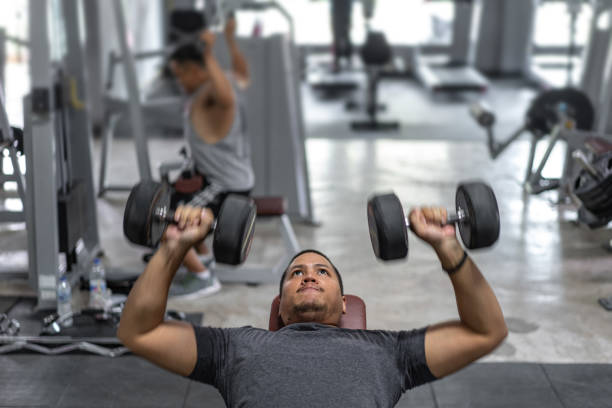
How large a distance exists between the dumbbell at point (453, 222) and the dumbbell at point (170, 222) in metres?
0.32

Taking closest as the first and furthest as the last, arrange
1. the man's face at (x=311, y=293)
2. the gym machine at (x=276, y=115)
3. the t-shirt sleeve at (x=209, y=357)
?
1. the t-shirt sleeve at (x=209, y=357)
2. the man's face at (x=311, y=293)
3. the gym machine at (x=276, y=115)

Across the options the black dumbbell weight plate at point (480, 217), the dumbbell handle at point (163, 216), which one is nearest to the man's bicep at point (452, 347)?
the black dumbbell weight plate at point (480, 217)

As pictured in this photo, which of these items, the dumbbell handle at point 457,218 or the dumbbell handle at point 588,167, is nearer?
the dumbbell handle at point 457,218

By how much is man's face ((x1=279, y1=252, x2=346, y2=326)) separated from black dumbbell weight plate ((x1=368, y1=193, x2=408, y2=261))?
271 millimetres

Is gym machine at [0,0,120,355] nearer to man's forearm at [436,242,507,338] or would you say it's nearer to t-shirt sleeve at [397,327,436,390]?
t-shirt sleeve at [397,327,436,390]

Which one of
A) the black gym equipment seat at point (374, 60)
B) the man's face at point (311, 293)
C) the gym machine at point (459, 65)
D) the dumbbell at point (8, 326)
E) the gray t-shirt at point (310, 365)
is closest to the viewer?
the gray t-shirt at point (310, 365)

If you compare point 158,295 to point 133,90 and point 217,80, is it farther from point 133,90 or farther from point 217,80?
point 133,90

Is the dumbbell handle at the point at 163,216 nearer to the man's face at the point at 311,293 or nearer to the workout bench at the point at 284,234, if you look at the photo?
the man's face at the point at 311,293

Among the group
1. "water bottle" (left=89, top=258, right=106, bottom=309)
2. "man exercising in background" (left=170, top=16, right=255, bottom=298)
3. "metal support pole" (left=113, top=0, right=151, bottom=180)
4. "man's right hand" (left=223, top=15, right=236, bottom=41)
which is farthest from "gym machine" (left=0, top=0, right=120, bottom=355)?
"man's right hand" (left=223, top=15, right=236, bottom=41)

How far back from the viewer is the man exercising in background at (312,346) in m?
1.95

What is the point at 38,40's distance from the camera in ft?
11.9

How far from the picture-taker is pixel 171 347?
6.61 feet

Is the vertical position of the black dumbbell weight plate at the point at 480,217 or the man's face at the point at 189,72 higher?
the man's face at the point at 189,72

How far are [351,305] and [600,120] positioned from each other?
11.0 feet
